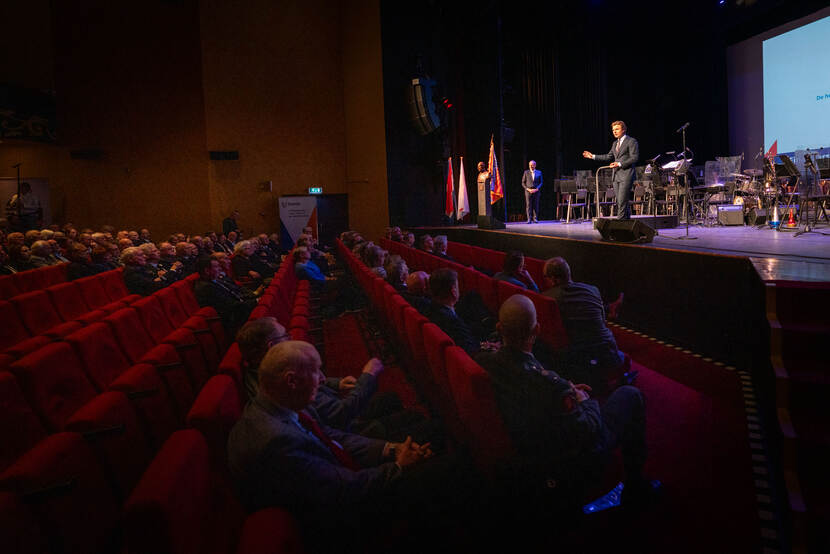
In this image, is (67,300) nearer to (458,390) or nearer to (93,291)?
(93,291)

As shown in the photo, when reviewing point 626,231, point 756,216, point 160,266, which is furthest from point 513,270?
point 756,216

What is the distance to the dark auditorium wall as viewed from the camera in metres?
12.5

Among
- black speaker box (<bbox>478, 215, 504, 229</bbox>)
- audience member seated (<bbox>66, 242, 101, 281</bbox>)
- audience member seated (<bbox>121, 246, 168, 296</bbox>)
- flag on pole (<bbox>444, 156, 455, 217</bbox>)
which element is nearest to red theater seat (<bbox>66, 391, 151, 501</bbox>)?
audience member seated (<bbox>121, 246, 168, 296</bbox>)

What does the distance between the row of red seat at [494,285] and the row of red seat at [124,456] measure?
185 cm

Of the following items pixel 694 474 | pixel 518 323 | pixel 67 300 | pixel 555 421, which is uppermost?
pixel 518 323

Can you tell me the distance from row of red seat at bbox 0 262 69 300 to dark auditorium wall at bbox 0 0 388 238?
7009 millimetres

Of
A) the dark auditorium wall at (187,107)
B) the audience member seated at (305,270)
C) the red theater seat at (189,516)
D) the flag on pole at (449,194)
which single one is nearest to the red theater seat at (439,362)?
the red theater seat at (189,516)

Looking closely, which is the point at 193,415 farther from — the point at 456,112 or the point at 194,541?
the point at 456,112

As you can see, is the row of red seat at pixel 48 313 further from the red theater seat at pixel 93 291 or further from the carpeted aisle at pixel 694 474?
the carpeted aisle at pixel 694 474

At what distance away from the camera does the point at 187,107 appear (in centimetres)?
1291

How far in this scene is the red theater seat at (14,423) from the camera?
182 centimetres

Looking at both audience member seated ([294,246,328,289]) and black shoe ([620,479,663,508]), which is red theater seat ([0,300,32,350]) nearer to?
audience member seated ([294,246,328,289])

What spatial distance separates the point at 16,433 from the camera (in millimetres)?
1871

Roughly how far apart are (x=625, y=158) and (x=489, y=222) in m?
3.32
